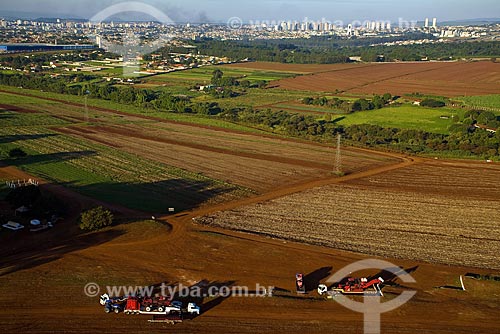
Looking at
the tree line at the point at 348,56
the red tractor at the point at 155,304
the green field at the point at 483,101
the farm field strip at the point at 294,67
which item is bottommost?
the red tractor at the point at 155,304

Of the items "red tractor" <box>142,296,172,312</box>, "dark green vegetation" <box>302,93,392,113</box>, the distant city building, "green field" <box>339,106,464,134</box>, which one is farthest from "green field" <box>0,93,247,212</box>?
A: the distant city building

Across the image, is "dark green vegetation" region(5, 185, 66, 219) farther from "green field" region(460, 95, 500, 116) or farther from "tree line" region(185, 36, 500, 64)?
"tree line" region(185, 36, 500, 64)

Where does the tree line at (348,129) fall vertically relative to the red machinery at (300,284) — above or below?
above

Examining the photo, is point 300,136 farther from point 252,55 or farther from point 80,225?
point 252,55

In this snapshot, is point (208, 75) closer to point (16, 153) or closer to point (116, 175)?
point (16, 153)

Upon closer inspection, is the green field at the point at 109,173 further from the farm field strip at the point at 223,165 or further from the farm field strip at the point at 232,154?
the farm field strip at the point at 232,154

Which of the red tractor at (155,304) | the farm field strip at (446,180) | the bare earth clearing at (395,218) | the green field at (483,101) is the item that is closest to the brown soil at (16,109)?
the bare earth clearing at (395,218)
